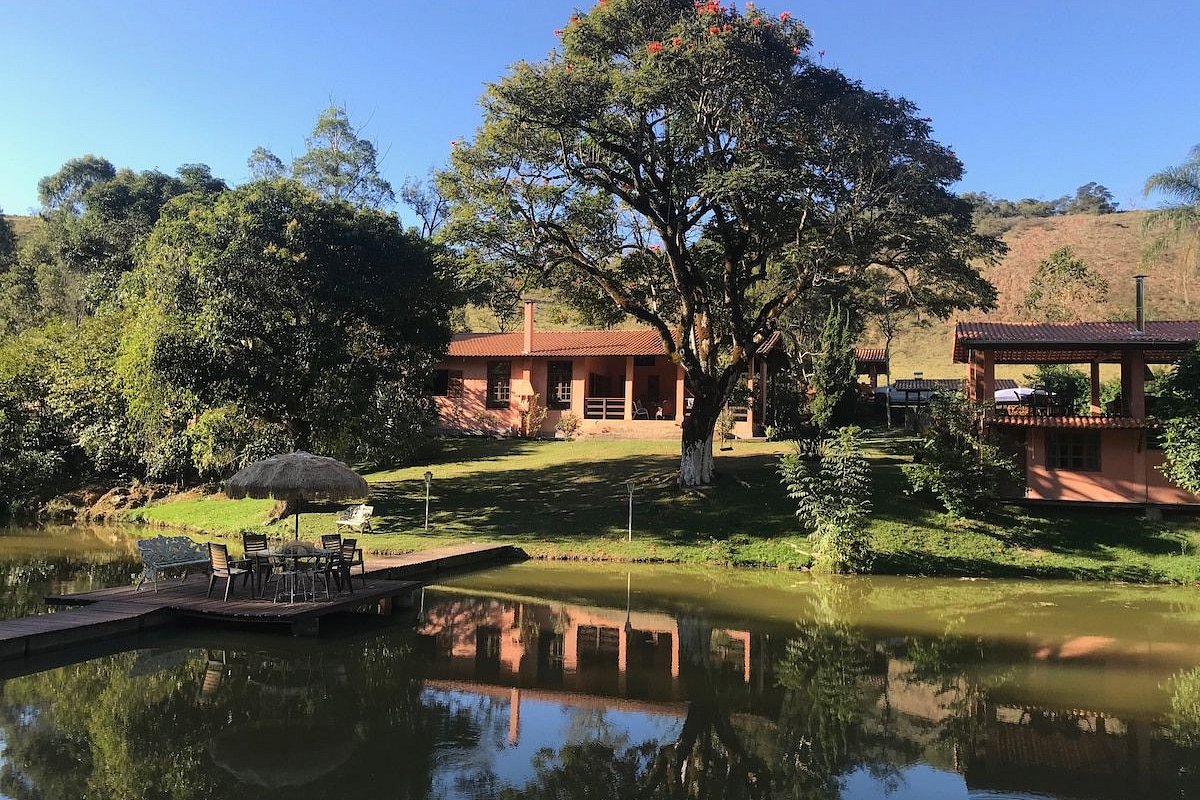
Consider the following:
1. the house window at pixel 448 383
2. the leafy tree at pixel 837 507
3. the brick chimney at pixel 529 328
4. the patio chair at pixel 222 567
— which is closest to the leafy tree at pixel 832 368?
the leafy tree at pixel 837 507

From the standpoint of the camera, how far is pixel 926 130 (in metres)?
16.7

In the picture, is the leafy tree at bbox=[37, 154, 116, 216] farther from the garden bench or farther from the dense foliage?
the garden bench

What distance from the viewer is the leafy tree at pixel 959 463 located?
16.9 m

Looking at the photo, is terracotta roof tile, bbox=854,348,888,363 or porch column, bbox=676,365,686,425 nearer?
porch column, bbox=676,365,686,425

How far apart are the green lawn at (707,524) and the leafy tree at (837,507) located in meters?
0.52

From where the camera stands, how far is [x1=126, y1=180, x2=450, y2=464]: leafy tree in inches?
703

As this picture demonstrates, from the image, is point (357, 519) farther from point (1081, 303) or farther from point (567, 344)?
point (1081, 303)

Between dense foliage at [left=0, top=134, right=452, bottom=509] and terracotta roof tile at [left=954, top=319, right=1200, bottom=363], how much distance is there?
1313 centimetres

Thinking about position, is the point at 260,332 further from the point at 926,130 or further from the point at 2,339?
the point at 2,339

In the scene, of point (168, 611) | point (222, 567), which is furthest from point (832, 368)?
point (168, 611)

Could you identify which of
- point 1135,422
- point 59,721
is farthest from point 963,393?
point 59,721

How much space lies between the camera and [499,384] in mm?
32438

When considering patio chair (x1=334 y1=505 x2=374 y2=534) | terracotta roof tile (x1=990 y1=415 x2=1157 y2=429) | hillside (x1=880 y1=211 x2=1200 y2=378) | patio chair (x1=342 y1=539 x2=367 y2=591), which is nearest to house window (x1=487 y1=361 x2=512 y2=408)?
patio chair (x1=334 y1=505 x2=374 y2=534)

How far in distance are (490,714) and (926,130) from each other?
1494 centimetres
